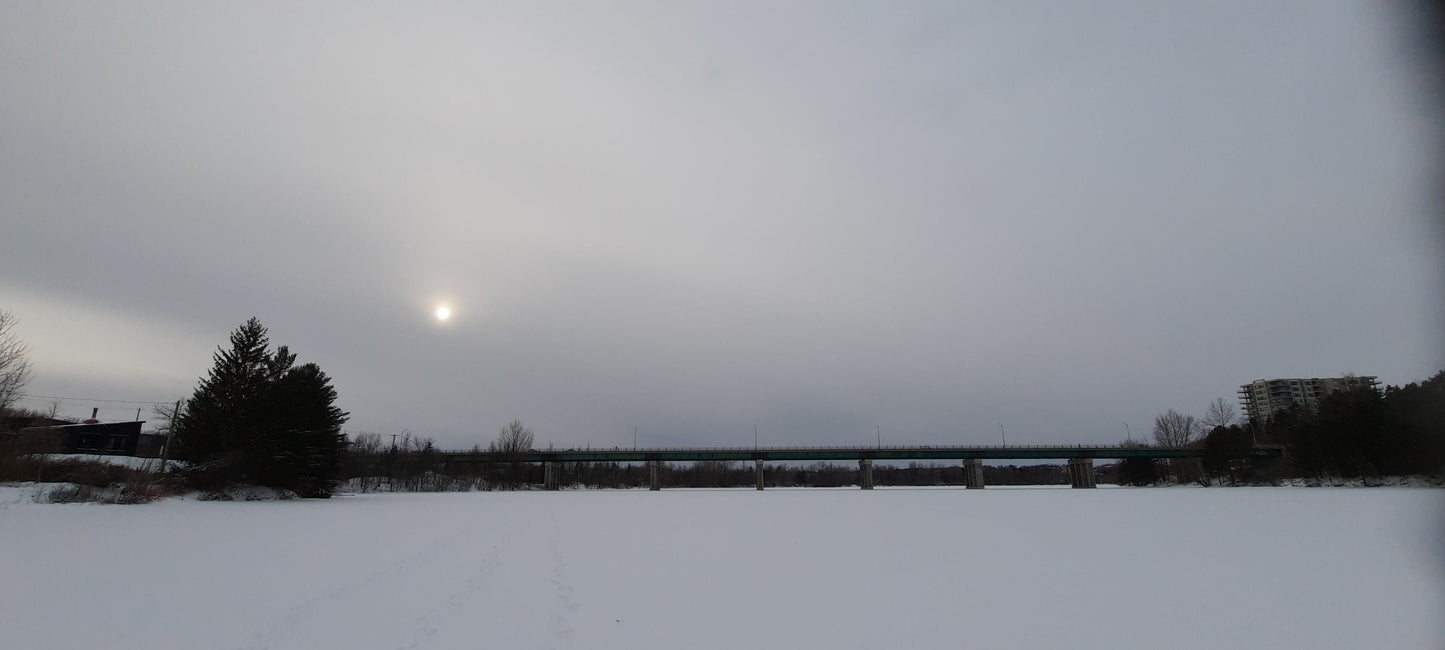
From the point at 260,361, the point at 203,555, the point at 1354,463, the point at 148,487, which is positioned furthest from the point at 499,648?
the point at 1354,463

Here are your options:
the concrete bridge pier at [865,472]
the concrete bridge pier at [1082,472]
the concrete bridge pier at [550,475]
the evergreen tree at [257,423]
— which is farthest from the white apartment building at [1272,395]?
the evergreen tree at [257,423]

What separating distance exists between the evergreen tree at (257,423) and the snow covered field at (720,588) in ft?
92.2

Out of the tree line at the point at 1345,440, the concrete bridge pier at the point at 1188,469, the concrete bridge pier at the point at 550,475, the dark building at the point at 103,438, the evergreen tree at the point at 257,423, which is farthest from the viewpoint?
the concrete bridge pier at the point at 550,475

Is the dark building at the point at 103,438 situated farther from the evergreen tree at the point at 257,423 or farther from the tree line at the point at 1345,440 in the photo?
the tree line at the point at 1345,440

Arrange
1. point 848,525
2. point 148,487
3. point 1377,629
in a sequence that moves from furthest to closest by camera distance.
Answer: point 148,487 < point 848,525 < point 1377,629

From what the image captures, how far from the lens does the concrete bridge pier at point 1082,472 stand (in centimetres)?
11744

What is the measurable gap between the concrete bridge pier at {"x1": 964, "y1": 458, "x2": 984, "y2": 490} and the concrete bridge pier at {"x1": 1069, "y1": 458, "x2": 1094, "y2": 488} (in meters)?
17.7

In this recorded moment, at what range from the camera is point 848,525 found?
88.2 feet

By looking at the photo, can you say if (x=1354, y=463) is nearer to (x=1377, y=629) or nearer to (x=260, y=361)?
(x=1377, y=629)

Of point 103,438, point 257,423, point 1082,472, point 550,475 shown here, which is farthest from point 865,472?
point 103,438

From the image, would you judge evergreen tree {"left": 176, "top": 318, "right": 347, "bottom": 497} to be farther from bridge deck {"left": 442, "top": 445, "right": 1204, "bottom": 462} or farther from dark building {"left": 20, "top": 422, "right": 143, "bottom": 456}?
bridge deck {"left": 442, "top": 445, "right": 1204, "bottom": 462}

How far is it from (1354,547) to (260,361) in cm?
6611

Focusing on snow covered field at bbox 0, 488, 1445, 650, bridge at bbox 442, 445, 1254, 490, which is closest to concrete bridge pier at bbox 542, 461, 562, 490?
bridge at bbox 442, 445, 1254, 490

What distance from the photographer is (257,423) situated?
49.2m
